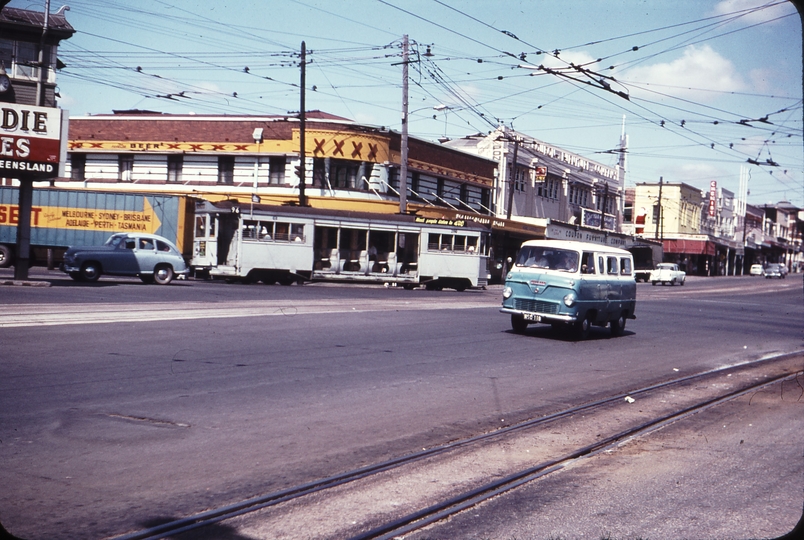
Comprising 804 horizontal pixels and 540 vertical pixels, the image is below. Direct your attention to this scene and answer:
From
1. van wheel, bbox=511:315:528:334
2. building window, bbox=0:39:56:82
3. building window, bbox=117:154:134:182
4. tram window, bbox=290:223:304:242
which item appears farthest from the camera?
building window, bbox=117:154:134:182

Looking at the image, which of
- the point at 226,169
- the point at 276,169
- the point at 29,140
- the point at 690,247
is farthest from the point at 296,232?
the point at 690,247

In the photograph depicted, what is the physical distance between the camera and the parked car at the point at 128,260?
25.5 m

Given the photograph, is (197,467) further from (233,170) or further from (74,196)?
(233,170)

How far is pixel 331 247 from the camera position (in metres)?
32.1

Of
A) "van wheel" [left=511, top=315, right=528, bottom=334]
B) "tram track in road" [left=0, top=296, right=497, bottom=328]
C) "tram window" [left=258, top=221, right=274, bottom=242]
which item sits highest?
"tram window" [left=258, top=221, right=274, bottom=242]

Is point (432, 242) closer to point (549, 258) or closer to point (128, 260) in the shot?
point (128, 260)

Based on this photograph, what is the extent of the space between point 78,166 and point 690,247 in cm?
6565

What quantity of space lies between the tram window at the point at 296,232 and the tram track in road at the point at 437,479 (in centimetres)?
2248

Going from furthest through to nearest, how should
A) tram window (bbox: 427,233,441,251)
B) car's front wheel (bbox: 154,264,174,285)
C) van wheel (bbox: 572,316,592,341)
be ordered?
tram window (bbox: 427,233,441,251)
car's front wheel (bbox: 154,264,174,285)
van wheel (bbox: 572,316,592,341)

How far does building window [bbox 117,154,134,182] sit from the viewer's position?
149 feet

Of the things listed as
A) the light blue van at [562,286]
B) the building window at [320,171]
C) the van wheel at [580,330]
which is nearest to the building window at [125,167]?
the building window at [320,171]

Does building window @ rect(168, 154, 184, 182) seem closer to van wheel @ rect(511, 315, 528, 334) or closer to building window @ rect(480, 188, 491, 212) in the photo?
building window @ rect(480, 188, 491, 212)

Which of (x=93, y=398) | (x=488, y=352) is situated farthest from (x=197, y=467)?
(x=488, y=352)

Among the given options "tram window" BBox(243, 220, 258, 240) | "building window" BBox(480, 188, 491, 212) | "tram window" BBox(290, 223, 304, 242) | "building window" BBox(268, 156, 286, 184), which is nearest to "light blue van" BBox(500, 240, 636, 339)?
"tram window" BBox(290, 223, 304, 242)
